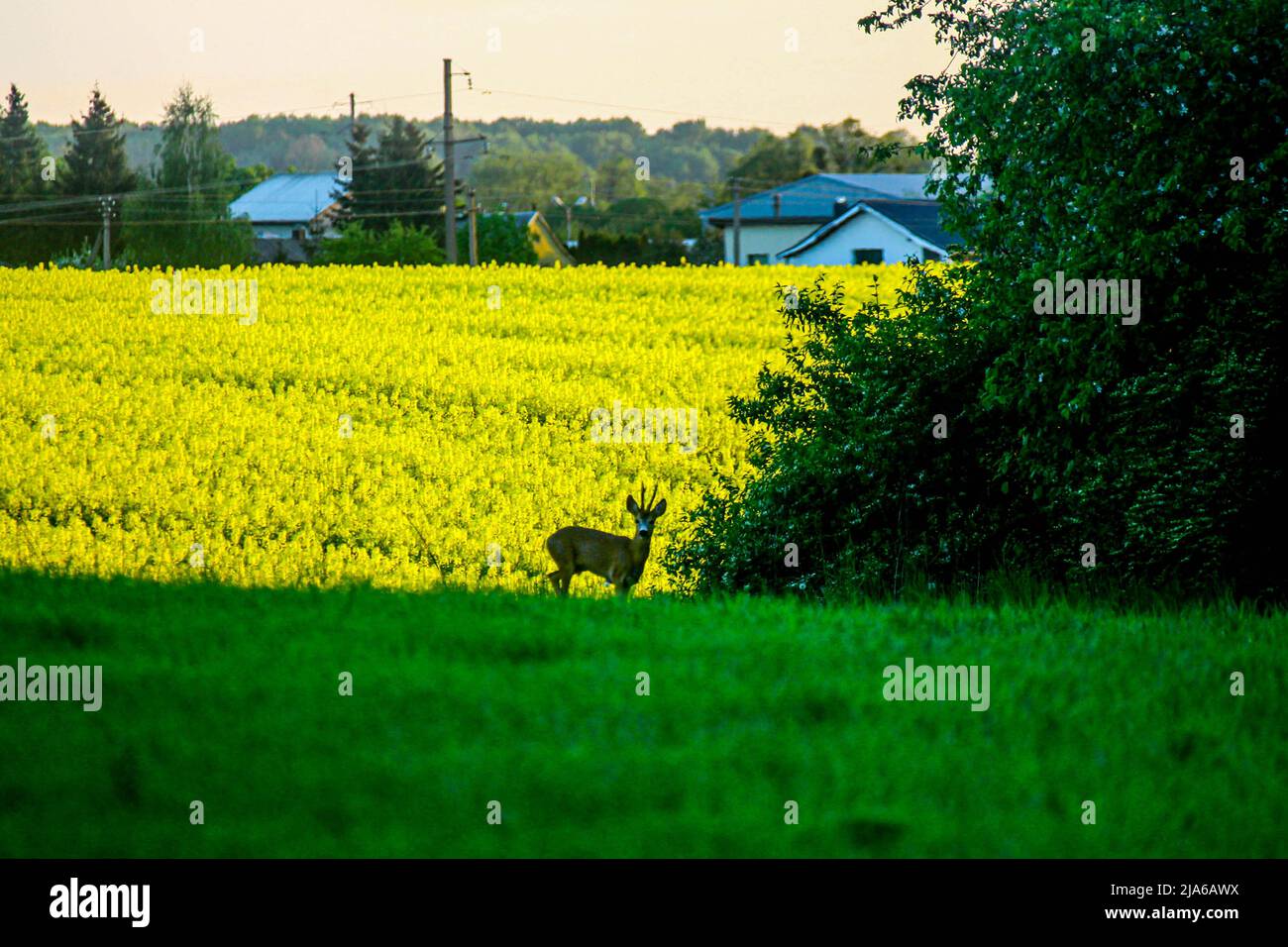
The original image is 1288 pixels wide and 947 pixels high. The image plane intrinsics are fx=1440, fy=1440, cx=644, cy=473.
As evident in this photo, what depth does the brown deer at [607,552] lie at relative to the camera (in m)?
15.9

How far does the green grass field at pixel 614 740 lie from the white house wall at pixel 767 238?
86740mm

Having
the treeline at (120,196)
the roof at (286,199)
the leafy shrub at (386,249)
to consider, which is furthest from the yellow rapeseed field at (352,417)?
the roof at (286,199)

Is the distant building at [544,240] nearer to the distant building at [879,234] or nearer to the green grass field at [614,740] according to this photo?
Answer: the distant building at [879,234]

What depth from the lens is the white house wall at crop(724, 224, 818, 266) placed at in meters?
95.4

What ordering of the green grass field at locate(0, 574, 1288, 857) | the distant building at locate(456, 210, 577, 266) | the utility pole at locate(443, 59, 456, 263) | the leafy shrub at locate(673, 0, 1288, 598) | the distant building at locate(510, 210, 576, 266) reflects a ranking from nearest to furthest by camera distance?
1. the green grass field at locate(0, 574, 1288, 857)
2. the leafy shrub at locate(673, 0, 1288, 598)
3. the utility pole at locate(443, 59, 456, 263)
4. the distant building at locate(456, 210, 577, 266)
5. the distant building at locate(510, 210, 576, 266)

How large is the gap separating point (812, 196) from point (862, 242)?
1880cm

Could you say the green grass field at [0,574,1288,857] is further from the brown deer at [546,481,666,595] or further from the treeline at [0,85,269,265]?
the treeline at [0,85,269,265]

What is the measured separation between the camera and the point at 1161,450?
1399 cm

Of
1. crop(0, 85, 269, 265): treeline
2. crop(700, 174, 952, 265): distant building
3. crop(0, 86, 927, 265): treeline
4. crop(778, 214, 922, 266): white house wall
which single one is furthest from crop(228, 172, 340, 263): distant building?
crop(778, 214, 922, 266): white house wall

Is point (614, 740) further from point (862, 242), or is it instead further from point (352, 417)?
point (862, 242)

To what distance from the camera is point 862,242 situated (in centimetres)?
8081

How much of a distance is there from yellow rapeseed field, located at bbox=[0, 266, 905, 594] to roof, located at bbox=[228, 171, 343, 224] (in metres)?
80.8

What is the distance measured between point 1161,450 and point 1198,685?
18.5 ft
